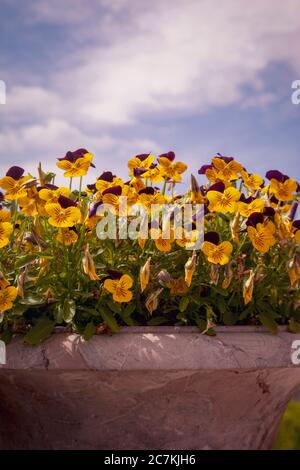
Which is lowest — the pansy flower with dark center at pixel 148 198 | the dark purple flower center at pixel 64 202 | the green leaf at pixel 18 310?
the green leaf at pixel 18 310

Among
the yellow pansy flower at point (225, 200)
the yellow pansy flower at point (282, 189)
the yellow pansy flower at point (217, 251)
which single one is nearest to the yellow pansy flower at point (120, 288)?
the yellow pansy flower at point (217, 251)

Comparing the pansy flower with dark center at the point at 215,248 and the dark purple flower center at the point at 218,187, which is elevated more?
the dark purple flower center at the point at 218,187

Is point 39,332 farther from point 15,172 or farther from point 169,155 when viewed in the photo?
point 169,155

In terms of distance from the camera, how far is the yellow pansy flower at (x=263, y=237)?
1835 mm

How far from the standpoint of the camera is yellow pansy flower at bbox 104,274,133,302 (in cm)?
173

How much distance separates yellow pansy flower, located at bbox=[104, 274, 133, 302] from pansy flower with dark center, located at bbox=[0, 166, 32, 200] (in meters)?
0.42

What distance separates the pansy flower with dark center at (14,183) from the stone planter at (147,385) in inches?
18.2

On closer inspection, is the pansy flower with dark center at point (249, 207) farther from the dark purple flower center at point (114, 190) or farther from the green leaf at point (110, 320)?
the green leaf at point (110, 320)

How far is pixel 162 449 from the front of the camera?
1727 millimetres

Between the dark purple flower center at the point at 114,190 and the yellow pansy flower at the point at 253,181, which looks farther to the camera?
the yellow pansy flower at the point at 253,181

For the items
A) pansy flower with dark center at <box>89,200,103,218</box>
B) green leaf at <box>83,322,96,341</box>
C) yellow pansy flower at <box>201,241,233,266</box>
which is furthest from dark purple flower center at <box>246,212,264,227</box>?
green leaf at <box>83,322,96,341</box>

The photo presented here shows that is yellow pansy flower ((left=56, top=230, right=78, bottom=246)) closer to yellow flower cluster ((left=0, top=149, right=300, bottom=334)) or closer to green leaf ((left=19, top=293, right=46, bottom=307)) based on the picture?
yellow flower cluster ((left=0, top=149, right=300, bottom=334))

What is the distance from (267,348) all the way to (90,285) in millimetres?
565
